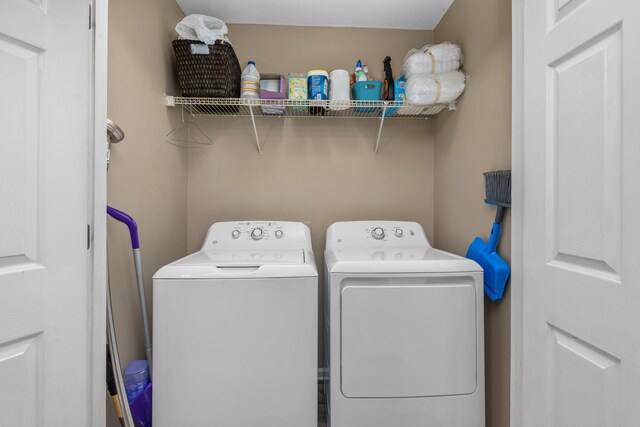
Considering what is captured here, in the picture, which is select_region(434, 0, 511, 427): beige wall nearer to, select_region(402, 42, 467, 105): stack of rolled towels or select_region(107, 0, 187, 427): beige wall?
select_region(402, 42, 467, 105): stack of rolled towels

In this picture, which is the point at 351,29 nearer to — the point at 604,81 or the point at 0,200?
the point at 604,81

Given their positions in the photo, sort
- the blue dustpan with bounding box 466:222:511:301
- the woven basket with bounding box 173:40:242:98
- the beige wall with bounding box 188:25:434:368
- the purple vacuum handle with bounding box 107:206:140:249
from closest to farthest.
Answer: the purple vacuum handle with bounding box 107:206:140:249 → the blue dustpan with bounding box 466:222:511:301 → the woven basket with bounding box 173:40:242:98 → the beige wall with bounding box 188:25:434:368

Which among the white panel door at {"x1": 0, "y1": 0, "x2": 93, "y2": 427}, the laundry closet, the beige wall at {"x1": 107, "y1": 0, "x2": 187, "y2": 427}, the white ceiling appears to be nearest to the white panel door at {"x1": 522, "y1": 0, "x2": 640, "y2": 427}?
the laundry closet

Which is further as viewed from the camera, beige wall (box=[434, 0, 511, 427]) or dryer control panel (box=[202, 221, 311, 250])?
dryer control panel (box=[202, 221, 311, 250])

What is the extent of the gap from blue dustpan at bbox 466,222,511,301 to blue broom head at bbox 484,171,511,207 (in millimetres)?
117

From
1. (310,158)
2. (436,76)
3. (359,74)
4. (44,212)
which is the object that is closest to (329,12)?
(359,74)

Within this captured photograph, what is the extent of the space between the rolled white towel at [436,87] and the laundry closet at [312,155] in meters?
0.07

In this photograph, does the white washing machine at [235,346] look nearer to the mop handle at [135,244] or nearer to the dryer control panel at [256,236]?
the mop handle at [135,244]

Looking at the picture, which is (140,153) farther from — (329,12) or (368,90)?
(329,12)

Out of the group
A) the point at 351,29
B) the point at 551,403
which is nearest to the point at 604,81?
the point at 551,403

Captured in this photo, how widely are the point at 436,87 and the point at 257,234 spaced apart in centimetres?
135

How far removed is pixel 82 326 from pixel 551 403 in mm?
1541

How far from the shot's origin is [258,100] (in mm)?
1861

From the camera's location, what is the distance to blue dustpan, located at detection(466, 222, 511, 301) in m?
1.33
